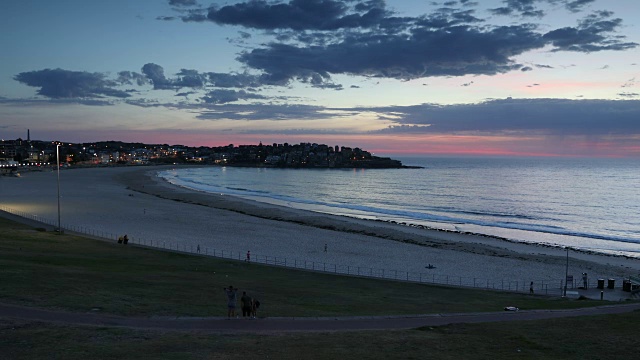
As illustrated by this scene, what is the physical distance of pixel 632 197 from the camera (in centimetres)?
10988

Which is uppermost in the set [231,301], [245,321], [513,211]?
[231,301]

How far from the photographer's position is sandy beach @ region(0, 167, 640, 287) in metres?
39.5

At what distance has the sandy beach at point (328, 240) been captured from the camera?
3947 centimetres

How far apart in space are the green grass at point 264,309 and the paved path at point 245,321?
24.7 inches

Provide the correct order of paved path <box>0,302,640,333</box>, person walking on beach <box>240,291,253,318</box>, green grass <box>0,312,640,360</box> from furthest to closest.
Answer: person walking on beach <box>240,291,253,318</box>
paved path <box>0,302,640,333</box>
green grass <box>0,312,640,360</box>

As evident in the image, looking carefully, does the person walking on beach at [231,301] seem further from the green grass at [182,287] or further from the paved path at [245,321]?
the green grass at [182,287]

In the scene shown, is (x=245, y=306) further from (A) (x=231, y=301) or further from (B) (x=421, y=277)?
(B) (x=421, y=277)

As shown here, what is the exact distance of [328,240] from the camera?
50.4 meters

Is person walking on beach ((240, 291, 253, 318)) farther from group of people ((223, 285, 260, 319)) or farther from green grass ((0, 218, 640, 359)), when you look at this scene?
green grass ((0, 218, 640, 359))

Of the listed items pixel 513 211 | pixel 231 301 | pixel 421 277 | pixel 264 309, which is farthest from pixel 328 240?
pixel 513 211

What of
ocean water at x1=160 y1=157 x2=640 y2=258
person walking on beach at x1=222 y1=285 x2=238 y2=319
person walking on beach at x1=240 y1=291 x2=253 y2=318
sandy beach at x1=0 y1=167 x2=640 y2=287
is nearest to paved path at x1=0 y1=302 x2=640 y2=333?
person walking on beach at x1=222 y1=285 x2=238 y2=319

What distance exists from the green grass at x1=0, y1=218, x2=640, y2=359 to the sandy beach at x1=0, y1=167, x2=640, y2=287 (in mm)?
11321

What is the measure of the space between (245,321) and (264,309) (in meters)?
2.32

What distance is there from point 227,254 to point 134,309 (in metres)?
23.3
